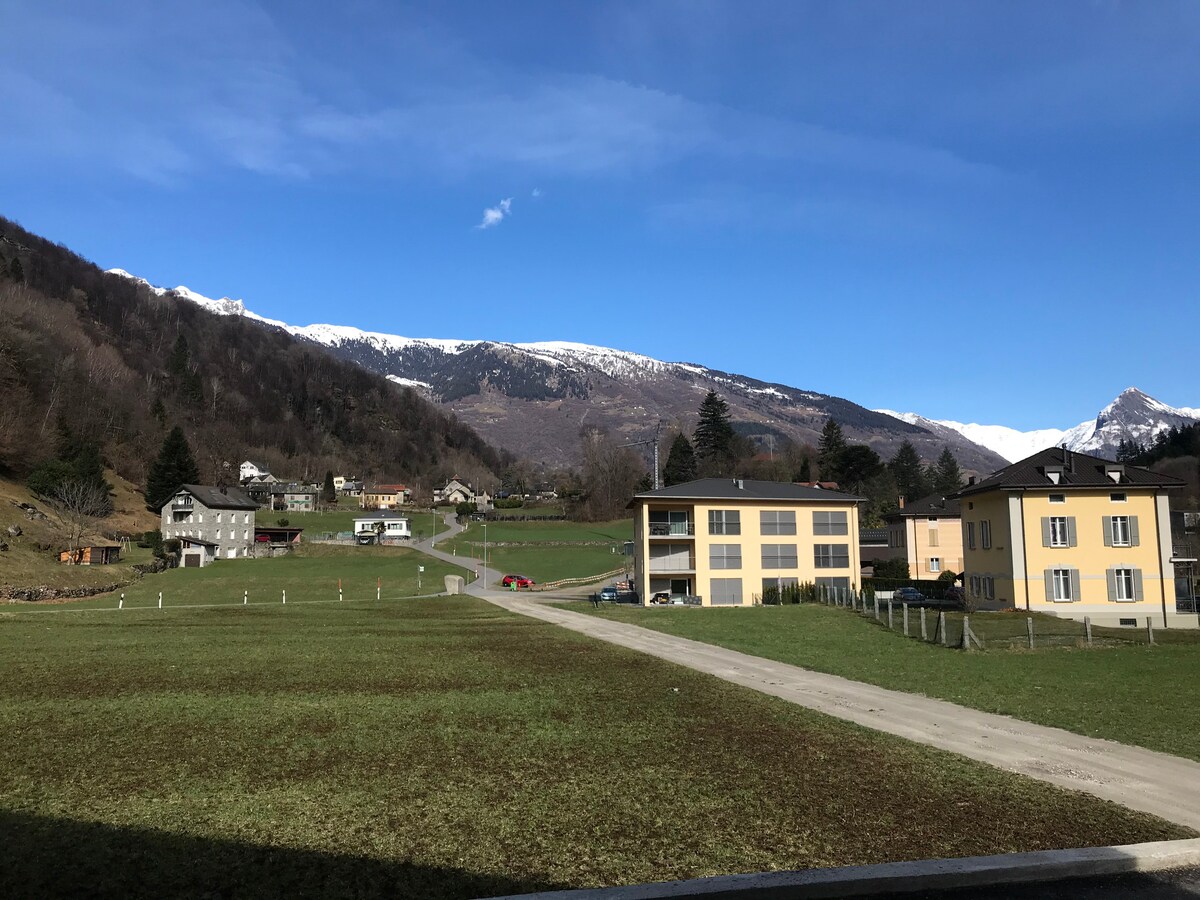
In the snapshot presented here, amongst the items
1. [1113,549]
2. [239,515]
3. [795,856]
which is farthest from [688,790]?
[239,515]

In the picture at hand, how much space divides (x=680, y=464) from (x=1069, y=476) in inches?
3607

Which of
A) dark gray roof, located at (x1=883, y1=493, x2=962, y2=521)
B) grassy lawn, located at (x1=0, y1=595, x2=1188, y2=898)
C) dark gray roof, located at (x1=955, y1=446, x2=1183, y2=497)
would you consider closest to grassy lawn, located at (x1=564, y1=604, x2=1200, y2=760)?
grassy lawn, located at (x1=0, y1=595, x2=1188, y2=898)

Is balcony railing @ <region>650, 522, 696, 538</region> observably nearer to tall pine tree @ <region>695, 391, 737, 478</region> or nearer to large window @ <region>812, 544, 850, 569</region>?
large window @ <region>812, 544, 850, 569</region>

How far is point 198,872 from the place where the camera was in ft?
21.4

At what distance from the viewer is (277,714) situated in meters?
12.9

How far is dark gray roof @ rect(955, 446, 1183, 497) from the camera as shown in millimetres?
44531

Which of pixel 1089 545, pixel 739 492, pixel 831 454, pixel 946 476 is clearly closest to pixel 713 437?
pixel 831 454

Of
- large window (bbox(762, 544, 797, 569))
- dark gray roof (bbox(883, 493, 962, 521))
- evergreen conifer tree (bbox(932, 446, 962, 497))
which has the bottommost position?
large window (bbox(762, 544, 797, 569))

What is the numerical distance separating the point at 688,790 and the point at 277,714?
7.31 meters

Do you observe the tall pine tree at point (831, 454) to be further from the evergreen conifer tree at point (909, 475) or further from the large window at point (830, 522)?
the large window at point (830, 522)

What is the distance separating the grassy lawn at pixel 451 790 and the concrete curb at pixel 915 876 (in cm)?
50

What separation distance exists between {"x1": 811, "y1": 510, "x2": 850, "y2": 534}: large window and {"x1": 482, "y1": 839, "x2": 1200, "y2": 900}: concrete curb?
5128 cm

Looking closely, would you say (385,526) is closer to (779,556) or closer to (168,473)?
(168,473)

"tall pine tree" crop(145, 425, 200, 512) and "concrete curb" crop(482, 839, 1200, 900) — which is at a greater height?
"tall pine tree" crop(145, 425, 200, 512)
